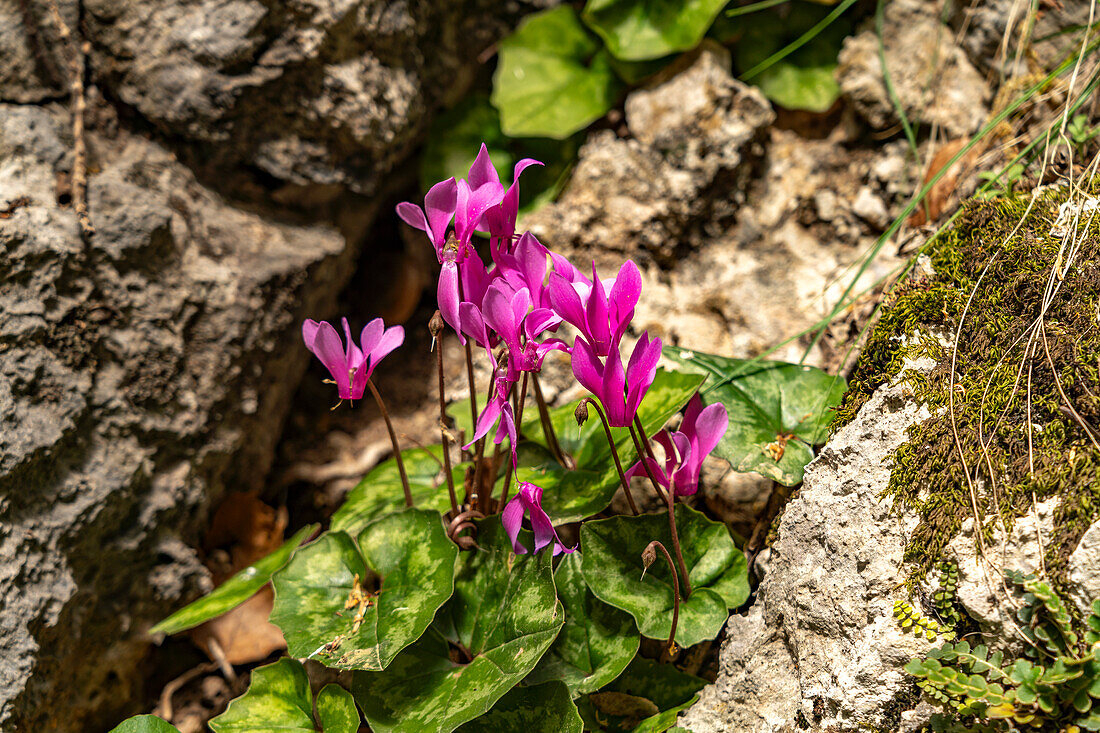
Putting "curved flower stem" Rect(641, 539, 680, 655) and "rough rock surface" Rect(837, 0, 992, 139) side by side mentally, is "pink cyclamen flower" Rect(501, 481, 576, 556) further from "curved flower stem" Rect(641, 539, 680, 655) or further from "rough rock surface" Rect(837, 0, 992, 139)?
"rough rock surface" Rect(837, 0, 992, 139)

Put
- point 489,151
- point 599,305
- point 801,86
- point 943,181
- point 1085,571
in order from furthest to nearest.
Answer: point 489,151 < point 801,86 < point 943,181 < point 599,305 < point 1085,571

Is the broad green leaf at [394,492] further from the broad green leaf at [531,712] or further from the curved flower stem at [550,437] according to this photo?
the broad green leaf at [531,712]

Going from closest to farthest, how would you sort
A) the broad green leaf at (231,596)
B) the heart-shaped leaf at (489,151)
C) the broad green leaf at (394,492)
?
the broad green leaf at (231,596), the broad green leaf at (394,492), the heart-shaped leaf at (489,151)

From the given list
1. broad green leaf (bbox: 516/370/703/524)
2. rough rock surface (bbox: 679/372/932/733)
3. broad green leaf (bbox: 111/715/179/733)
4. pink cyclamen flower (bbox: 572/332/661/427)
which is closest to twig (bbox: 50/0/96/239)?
broad green leaf (bbox: 111/715/179/733)

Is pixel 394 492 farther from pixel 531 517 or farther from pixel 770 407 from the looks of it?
pixel 770 407

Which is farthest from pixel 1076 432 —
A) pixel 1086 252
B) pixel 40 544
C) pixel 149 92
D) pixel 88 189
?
pixel 149 92

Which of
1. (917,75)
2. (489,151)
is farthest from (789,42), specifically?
(489,151)

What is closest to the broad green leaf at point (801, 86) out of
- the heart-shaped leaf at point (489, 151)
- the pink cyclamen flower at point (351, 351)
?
the heart-shaped leaf at point (489, 151)

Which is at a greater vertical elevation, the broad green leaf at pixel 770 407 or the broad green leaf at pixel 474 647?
the broad green leaf at pixel 770 407
